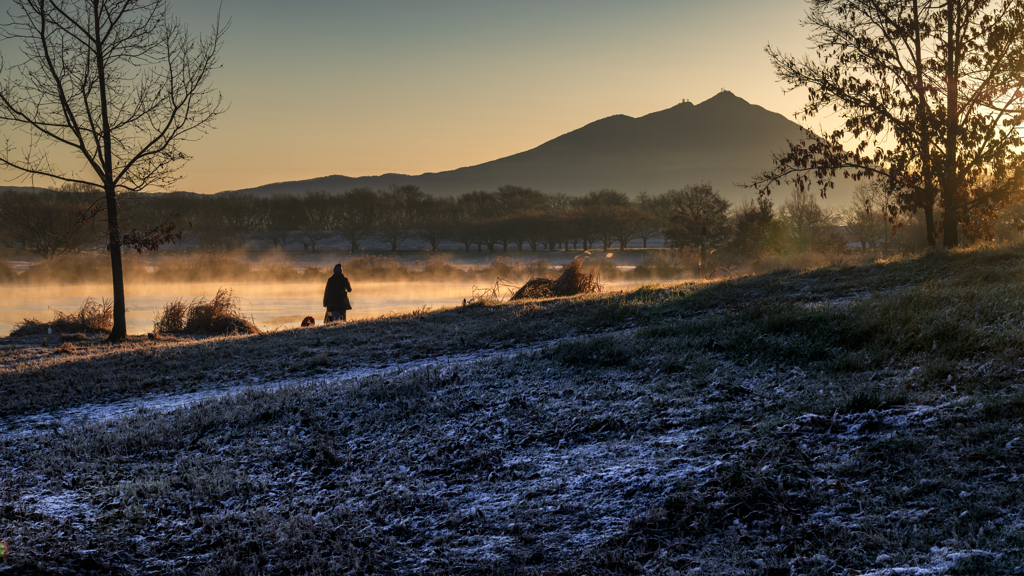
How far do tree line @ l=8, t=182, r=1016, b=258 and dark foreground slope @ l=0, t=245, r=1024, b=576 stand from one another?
3399cm

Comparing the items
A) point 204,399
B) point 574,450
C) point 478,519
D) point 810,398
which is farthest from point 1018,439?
point 204,399

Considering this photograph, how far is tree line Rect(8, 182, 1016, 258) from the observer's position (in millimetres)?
43562

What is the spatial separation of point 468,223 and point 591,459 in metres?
65.0

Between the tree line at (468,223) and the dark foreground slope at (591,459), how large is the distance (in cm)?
3399

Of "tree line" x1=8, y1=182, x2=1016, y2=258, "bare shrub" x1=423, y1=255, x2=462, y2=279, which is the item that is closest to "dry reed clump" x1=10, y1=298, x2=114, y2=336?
"bare shrub" x1=423, y1=255, x2=462, y2=279

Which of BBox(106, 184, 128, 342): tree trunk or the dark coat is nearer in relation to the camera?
BBox(106, 184, 128, 342): tree trunk

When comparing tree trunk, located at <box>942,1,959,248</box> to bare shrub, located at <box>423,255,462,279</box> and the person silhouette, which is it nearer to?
the person silhouette


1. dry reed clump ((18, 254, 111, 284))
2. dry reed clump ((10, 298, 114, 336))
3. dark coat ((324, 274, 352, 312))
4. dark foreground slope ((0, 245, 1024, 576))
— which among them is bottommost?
dark foreground slope ((0, 245, 1024, 576))

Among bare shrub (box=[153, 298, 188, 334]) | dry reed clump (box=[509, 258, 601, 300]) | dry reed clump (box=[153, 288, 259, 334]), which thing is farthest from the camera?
dry reed clump (box=[509, 258, 601, 300])

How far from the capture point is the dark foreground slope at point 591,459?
3.29 metres

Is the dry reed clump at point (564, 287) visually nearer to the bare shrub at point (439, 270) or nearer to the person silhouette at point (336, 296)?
the person silhouette at point (336, 296)

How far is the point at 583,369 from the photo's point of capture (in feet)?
23.6

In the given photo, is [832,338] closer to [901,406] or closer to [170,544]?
[901,406]

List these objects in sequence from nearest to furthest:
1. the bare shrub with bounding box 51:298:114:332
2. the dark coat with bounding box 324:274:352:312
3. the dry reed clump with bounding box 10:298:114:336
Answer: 1. the dry reed clump with bounding box 10:298:114:336
2. the bare shrub with bounding box 51:298:114:332
3. the dark coat with bounding box 324:274:352:312
